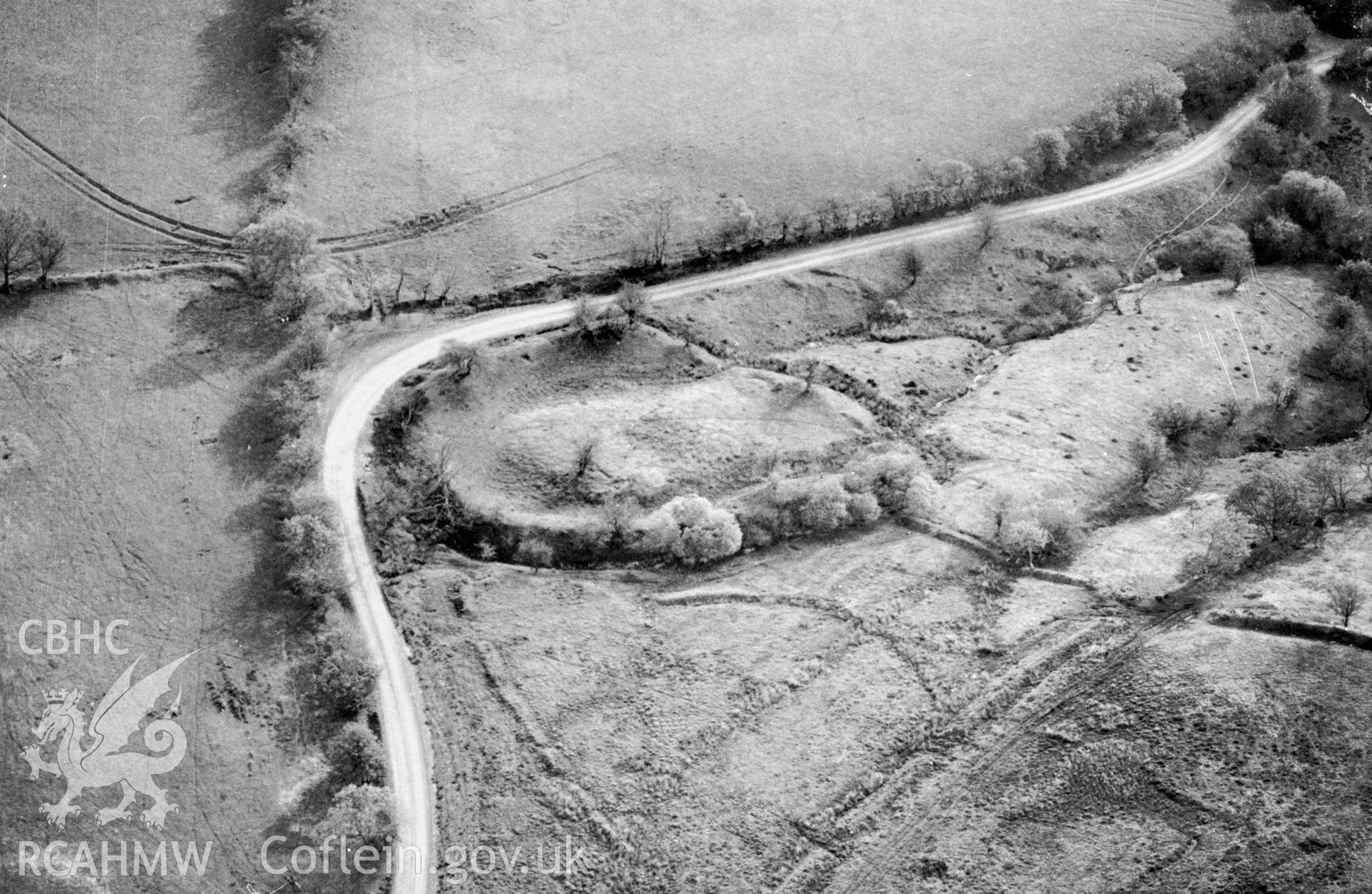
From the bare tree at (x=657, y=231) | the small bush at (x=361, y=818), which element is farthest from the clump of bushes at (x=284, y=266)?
the small bush at (x=361, y=818)

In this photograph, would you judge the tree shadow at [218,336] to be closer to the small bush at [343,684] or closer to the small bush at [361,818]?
the small bush at [343,684]

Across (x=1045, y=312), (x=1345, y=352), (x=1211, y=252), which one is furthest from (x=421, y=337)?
(x=1345, y=352)

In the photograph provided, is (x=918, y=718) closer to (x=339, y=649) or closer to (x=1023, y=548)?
(x=1023, y=548)

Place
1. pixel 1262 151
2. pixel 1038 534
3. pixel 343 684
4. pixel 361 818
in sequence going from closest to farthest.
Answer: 1. pixel 361 818
2. pixel 343 684
3. pixel 1038 534
4. pixel 1262 151

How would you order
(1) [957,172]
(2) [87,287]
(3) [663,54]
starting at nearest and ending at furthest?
(2) [87,287] < (1) [957,172] < (3) [663,54]

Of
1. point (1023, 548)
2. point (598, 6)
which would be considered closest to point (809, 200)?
point (598, 6)

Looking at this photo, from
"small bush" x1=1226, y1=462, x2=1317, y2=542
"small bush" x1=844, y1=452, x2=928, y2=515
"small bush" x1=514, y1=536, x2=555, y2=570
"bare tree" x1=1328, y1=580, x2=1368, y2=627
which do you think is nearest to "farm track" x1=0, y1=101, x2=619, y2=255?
"small bush" x1=514, y1=536, x2=555, y2=570

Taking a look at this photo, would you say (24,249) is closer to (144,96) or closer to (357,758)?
(144,96)
